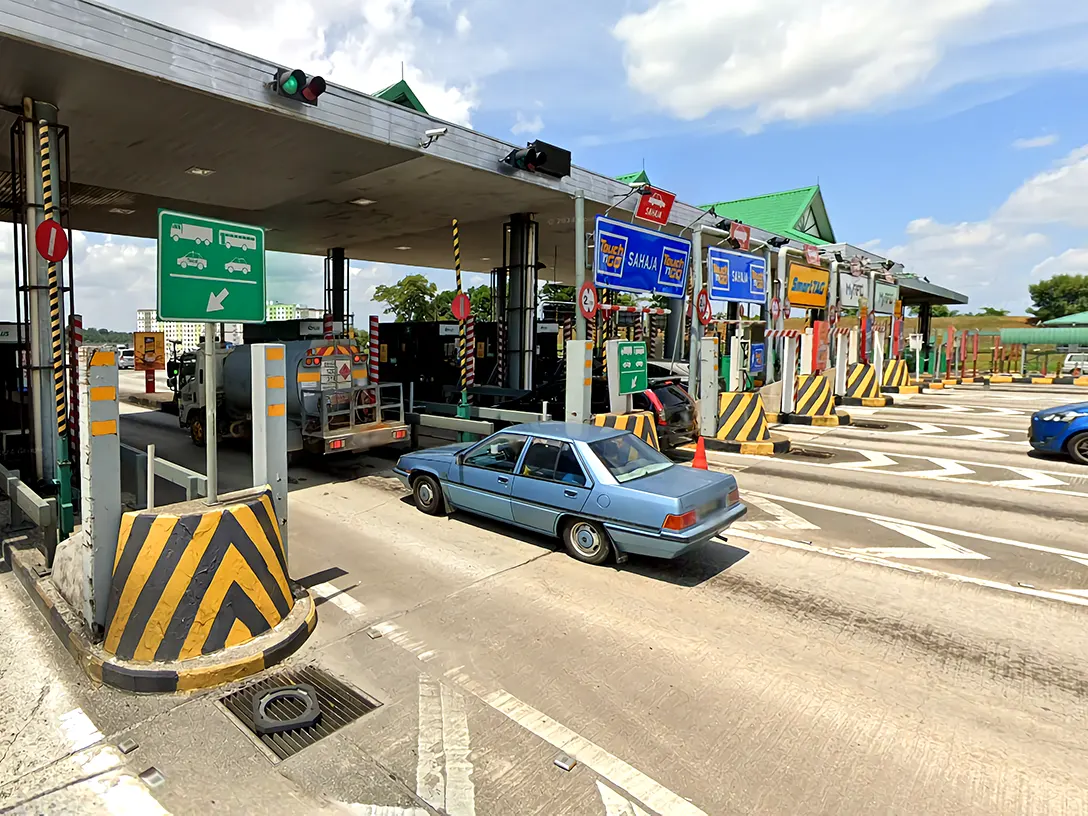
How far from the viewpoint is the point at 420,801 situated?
334cm

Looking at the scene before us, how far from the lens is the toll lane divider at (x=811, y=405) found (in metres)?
17.3

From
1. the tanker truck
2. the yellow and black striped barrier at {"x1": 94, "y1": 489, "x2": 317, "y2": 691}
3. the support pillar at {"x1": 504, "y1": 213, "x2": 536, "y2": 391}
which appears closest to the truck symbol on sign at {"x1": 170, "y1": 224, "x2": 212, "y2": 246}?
the yellow and black striped barrier at {"x1": 94, "y1": 489, "x2": 317, "y2": 691}

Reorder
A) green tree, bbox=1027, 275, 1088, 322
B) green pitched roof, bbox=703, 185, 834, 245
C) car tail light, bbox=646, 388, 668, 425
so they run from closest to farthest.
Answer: car tail light, bbox=646, 388, 668, 425
green pitched roof, bbox=703, 185, 834, 245
green tree, bbox=1027, 275, 1088, 322

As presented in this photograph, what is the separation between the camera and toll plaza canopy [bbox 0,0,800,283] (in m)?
7.92

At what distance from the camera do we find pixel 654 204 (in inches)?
505

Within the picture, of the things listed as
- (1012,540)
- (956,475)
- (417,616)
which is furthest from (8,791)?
A: (956,475)

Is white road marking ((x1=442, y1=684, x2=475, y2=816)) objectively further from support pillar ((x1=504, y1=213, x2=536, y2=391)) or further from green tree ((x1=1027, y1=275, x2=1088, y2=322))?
green tree ((x1=1027, y1=275, x2=1088, y2=322))

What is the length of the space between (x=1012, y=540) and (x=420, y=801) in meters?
7.51

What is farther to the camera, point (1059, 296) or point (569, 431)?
point (1059, 296)

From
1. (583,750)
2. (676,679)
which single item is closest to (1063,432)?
(676,679)

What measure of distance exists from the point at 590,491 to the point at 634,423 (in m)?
4.39

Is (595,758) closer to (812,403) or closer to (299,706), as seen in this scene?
(299,706)

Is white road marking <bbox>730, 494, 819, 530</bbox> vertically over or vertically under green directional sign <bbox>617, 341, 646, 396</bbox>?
under

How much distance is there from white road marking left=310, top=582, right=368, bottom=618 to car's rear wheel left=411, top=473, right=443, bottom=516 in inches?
92.6
